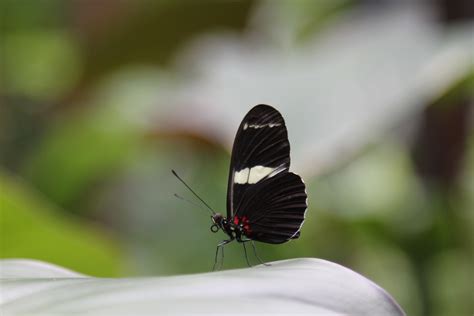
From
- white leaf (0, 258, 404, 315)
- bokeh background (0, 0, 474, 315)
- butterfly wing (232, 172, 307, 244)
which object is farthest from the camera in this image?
bokeh background (0, 0, 474, 315)

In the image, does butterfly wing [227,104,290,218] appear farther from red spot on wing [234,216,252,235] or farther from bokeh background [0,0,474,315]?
bokeh background [0,0,474,315]

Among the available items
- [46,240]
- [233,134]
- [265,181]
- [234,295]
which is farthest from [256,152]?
[233,134]

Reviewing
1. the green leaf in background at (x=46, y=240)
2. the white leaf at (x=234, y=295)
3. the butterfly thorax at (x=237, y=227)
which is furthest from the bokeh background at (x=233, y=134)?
the white leaf at (x=234, y=295)

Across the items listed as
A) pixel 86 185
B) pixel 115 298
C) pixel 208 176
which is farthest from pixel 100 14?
pixel 115 298

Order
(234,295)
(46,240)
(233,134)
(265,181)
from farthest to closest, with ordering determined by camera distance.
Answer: (233,134)
(46,240)
(265,181)
(234,295)

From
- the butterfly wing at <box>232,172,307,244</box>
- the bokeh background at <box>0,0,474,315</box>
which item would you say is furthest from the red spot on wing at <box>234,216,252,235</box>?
the bokeh background at <box>0,0,474,315</box>

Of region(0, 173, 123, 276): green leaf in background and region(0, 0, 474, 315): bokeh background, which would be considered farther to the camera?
region(0, 0, 474, 315): bokeh background

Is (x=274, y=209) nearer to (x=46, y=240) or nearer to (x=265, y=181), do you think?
(x=265, y=181)
